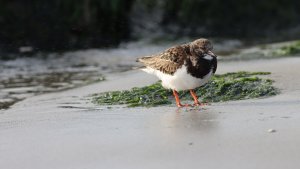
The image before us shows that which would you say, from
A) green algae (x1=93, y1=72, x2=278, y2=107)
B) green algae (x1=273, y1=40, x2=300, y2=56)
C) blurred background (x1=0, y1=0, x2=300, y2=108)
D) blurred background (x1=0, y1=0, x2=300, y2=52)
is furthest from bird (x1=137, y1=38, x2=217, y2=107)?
blurred background (x1=0, y1=0, x2=300, y2=52)

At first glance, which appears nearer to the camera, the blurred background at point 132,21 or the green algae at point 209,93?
the green algae at point 209,93

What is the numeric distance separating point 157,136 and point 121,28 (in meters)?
12.7

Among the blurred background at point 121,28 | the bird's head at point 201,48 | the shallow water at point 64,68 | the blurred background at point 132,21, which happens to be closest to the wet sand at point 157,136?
the bird's head at point 201,48

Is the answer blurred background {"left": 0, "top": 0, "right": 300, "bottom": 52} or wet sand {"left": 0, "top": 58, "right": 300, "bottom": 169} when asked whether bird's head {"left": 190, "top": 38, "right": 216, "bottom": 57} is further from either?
blurred background {"left": 0, "top": 0, "right": 300, "bottom": 52}

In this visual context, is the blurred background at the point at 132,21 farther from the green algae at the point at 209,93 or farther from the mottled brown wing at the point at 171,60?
the mottled brown wing at the point at 171,60

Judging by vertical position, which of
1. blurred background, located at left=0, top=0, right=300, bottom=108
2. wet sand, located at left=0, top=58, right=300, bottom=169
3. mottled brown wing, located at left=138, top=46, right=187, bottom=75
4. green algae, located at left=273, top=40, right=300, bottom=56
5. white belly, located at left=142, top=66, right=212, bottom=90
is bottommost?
wet sand, located at left=0, top=58, right=300, bottom=169

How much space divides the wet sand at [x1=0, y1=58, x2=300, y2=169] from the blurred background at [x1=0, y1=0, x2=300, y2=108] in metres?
6.60

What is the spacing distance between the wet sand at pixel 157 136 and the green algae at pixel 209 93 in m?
0.23

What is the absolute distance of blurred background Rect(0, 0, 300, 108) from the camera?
50.7ft

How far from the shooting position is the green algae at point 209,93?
7.64 m

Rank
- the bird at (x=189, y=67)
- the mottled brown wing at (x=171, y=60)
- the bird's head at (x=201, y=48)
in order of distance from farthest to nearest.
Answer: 1. the mottled brown wing at (x=171, y=60)
2. the bird's head at (x=201, y=48)
3. the bird at (x=189, y=67)

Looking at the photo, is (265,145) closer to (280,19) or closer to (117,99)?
(117,99)

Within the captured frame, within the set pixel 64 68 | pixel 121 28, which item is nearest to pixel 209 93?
pixel 64 68

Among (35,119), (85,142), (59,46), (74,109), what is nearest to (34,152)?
(85,142)
